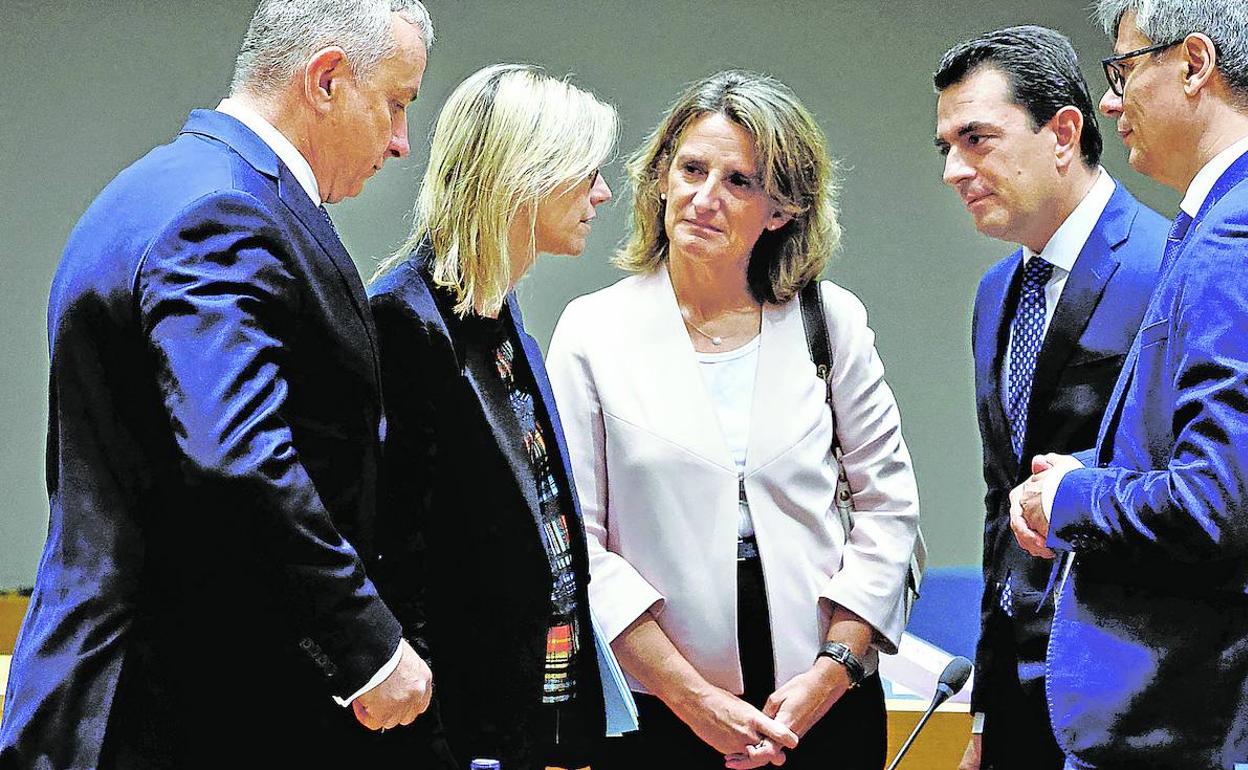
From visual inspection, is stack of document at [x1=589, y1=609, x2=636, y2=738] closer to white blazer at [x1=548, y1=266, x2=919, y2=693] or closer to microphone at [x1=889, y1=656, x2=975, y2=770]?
white blazer at [x1=548, y1=266, x2=919, y2=693]

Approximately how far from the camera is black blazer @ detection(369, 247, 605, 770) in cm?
199

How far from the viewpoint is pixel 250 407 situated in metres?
1.56

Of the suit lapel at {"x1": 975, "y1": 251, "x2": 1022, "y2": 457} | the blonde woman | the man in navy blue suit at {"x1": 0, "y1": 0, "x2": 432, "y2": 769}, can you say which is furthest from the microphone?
the man in navy blue suit at {"x1": 0, "y1": 0, "x2": 432, "y2": 769}

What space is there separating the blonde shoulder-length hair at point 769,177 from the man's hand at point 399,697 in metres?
1.11

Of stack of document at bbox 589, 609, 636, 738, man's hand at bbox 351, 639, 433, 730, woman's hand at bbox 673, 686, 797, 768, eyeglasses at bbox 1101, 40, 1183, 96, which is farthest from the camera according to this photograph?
woman's hand at bbox 673, 686, 797, 768

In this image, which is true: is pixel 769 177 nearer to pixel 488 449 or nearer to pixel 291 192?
pixel 488 449

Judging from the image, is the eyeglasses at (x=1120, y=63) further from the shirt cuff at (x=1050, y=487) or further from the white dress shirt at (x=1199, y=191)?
the shirt cuff at (x=1050, y=487)

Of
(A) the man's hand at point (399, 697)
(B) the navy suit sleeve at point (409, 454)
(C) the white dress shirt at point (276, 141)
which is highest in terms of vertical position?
(C) the white dress shirt at point (276, 141)

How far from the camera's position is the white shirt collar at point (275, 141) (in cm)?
181

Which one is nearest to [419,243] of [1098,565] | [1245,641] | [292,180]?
[292,180]

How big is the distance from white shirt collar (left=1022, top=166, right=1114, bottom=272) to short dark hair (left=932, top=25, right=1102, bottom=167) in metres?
0.08

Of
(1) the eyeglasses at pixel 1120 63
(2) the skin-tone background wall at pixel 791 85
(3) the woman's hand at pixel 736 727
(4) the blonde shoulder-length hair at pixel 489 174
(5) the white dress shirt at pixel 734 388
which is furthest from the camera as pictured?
(2) the skin-tone background wall at pixel 791 85

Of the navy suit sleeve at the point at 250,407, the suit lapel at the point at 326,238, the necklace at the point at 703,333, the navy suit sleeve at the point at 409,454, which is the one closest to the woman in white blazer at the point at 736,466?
the necklace at the point at 703,333

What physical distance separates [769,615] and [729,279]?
0.61m
